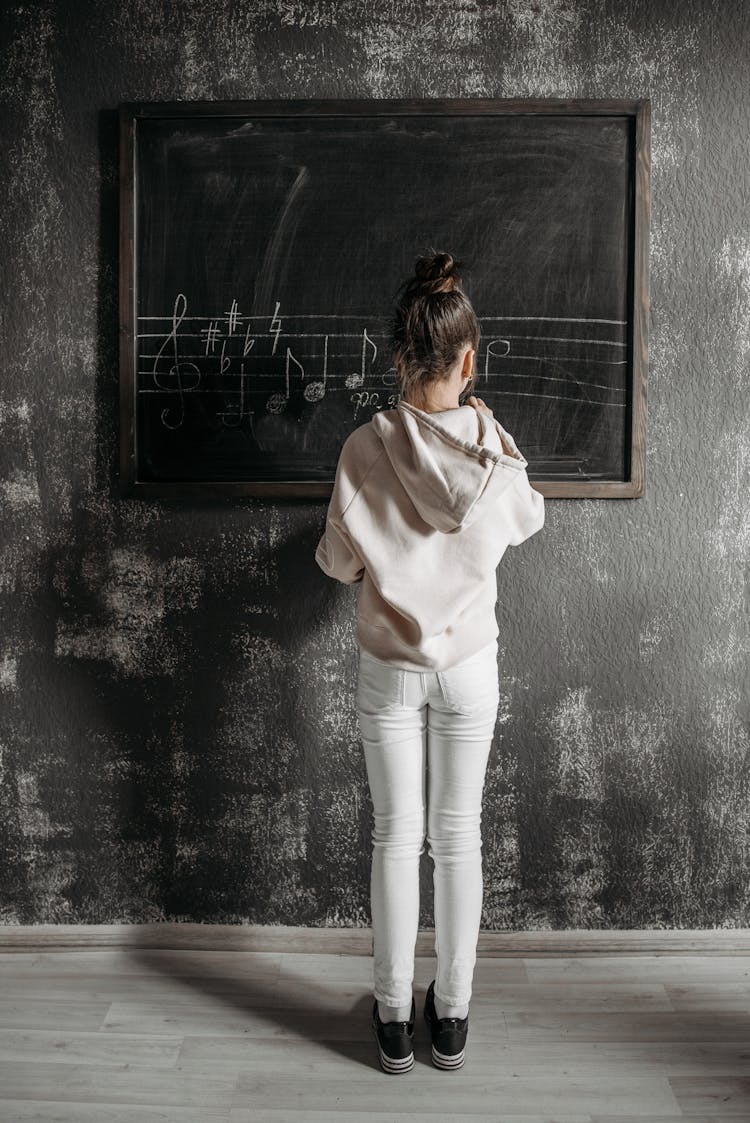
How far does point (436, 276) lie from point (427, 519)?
44 centimetres

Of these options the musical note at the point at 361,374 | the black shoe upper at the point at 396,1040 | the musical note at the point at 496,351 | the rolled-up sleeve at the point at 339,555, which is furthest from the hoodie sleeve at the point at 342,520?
the black shoe upper at the point at 396,1040

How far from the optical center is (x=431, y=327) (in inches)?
55.4

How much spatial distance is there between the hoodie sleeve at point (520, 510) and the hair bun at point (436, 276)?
1.20 feet

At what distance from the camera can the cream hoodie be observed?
4.62 ft

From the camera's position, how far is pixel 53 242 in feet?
6.15

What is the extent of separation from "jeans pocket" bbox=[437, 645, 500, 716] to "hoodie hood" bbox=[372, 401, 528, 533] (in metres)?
0.27

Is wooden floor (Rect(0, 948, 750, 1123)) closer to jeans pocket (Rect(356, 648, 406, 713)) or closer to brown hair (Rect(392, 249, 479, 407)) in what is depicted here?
jeans pocket (Rect(356, 648, 406, 713))

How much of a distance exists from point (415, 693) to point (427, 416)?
1.68 feet

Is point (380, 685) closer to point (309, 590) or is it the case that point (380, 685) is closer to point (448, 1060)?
point (309, 590)

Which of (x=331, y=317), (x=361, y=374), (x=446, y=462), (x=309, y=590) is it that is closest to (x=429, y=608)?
(x=446, y=462)

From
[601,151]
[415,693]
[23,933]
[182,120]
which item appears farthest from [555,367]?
[23,933]

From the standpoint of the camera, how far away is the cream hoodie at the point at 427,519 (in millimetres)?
1409

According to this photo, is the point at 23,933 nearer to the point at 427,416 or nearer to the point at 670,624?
the point at 427,416

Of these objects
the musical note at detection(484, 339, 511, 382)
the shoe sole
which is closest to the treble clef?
the musical note at detection(484, 339, 511, 382)
